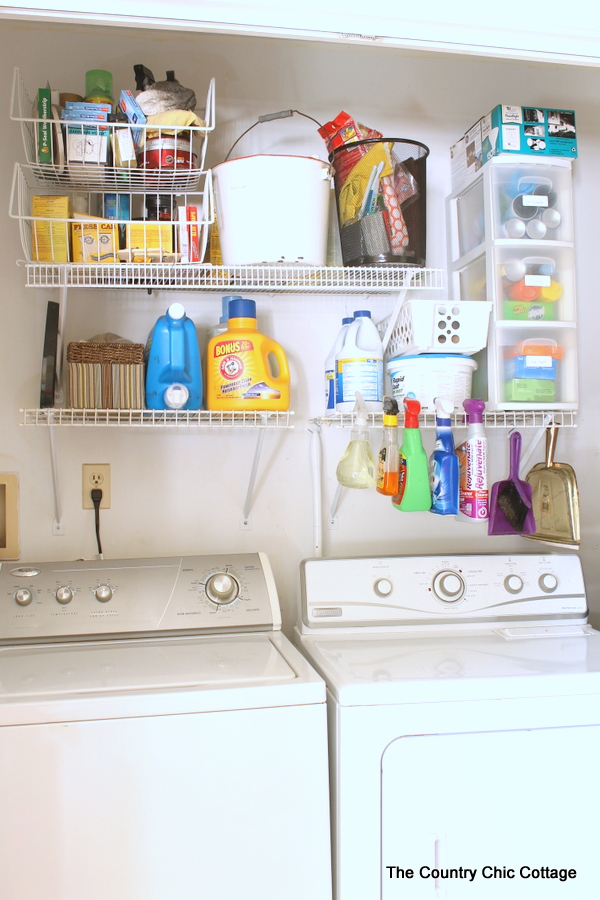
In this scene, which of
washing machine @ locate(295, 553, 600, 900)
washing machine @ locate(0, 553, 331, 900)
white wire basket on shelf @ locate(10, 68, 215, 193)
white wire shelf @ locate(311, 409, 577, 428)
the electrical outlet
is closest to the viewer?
washing machine @ locate(0, 553, 331, 900)

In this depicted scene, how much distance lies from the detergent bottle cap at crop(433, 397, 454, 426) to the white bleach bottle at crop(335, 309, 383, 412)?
0.47 ft

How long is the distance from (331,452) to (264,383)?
0.41 m

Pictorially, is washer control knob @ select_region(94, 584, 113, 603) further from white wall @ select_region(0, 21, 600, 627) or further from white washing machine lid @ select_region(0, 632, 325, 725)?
white wall @ select_region(0, 21, 600, 627)

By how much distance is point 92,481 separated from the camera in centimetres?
205

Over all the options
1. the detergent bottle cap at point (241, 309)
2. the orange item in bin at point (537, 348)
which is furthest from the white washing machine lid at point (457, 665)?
the detergent bottle cap at point (241, 309)

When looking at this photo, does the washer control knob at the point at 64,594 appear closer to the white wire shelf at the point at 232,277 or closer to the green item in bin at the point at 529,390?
the white wire shelf at the point at 232,277

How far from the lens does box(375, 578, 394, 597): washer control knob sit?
1.88 metres

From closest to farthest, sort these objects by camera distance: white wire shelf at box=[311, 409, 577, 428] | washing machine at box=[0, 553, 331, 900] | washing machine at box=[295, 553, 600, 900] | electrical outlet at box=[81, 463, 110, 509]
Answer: washing machine at box=[0, 553, 331, 900] → washing machine at box=[295, 553, 600, 900] → white wire shelf at box=[311, 409, 577, 428] → electrical outlet at box=[81, 463, 110, 509]

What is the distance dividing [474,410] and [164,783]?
110 centimetres

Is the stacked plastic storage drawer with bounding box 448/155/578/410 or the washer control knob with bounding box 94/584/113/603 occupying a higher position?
the stacked plastic storage drawer with bounding box 448/155/578/410


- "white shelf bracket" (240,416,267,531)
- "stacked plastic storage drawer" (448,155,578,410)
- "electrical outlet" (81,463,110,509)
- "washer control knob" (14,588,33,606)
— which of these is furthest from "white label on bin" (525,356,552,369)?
"washer control knob" (14,588,33,606)

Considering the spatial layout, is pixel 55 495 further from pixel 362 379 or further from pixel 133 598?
pixel 362 379

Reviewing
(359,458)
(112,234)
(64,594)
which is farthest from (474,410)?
(64,594)

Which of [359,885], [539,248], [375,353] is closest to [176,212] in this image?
[375,353]
